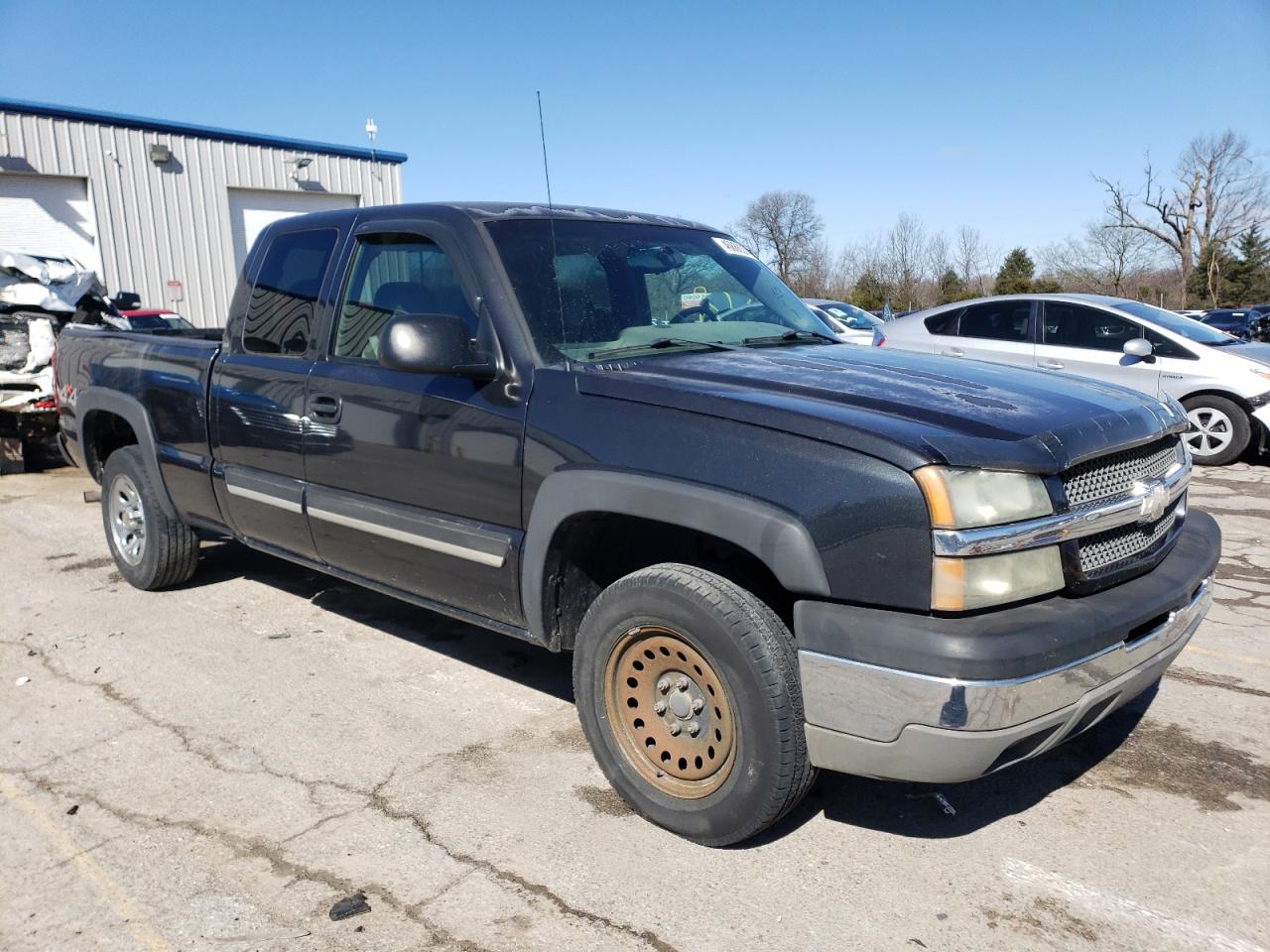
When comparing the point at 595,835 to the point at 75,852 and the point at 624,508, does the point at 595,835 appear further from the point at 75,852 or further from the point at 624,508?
the point at 75,852

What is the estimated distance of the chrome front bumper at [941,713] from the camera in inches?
93.7

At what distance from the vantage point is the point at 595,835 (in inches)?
120

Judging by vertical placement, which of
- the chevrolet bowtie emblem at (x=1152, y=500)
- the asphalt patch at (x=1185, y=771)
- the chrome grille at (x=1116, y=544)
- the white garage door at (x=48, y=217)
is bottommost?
the asphalt patch at (x=1185, y=771)

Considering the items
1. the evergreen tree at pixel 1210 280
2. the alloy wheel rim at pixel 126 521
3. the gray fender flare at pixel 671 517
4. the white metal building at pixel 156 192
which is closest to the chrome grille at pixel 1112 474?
the gray fender flare at pixel 671 517

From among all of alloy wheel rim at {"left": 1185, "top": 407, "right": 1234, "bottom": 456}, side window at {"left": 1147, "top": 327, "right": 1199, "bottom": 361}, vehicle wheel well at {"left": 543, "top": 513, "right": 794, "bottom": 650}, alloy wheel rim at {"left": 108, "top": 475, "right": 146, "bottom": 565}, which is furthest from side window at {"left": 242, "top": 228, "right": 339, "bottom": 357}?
alloy wheel rim at {"left": 1185, "top": 407, "right": 1234, "bottom": 456}

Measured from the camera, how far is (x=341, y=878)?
2.83 metres

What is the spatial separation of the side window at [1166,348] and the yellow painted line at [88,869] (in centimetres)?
942

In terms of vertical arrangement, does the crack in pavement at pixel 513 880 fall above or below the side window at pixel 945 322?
below

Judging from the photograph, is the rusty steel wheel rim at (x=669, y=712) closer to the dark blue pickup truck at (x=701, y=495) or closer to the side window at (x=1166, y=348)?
the dark blue pickup truck at (x=701, y=495)

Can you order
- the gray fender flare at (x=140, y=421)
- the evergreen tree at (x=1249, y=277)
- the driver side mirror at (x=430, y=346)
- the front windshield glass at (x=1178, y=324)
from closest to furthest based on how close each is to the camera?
the driver side mirror at (x=430, y=346)
the gray fender flare at (x=140, y=421)
the front windshield glass at (x=1178, y=324)
the evergreen tree at (x=1249, y=277)

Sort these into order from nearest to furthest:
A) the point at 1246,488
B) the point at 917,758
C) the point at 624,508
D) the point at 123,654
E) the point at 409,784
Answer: the point at 917,758
the point at 624,508
the point at 409,784
the point at 123,654
the point at 1246,488

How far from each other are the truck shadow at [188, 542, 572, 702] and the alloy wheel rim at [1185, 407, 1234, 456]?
24.6ft

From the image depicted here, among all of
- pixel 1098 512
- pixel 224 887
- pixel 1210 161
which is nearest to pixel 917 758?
pixel 1098 512

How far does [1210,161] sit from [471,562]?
5517 cm
